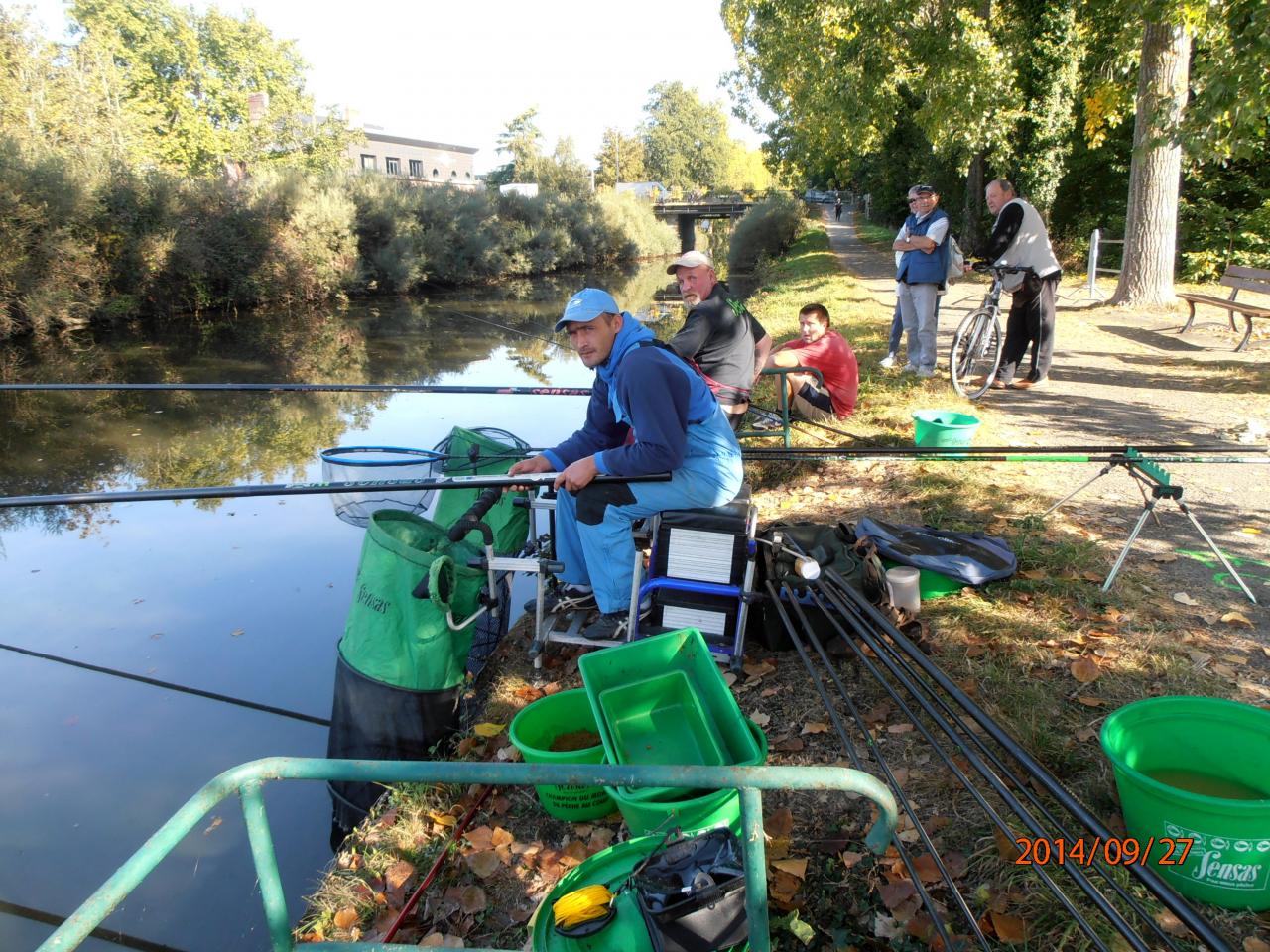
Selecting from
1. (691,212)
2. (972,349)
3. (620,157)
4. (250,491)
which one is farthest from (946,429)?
(620,157)

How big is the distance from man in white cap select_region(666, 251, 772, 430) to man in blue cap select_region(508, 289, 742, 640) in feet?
5.94

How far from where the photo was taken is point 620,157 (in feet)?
348

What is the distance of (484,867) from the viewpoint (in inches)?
114

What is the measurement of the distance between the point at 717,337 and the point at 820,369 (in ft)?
4.48

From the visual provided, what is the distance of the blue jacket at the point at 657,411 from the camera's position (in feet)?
11.3

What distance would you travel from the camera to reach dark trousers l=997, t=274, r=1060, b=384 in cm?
748

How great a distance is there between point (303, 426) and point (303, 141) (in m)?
61.4

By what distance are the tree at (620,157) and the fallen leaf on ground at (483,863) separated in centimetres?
10635

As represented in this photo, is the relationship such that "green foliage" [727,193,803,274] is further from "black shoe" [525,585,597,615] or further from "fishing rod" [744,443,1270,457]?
"black shoe" [525,585,597,615]

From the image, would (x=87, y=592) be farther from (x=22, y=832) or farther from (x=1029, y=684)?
(x=1029, y=684)

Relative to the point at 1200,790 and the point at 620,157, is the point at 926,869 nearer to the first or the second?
the point at 1200,790

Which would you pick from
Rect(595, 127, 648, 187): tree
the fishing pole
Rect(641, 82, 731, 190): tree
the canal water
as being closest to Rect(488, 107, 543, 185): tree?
Rect(595, 127, 648, 187): tree

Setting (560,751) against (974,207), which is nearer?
(560,751)

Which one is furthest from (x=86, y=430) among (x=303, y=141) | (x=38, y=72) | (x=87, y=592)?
(x=303, y=141)
